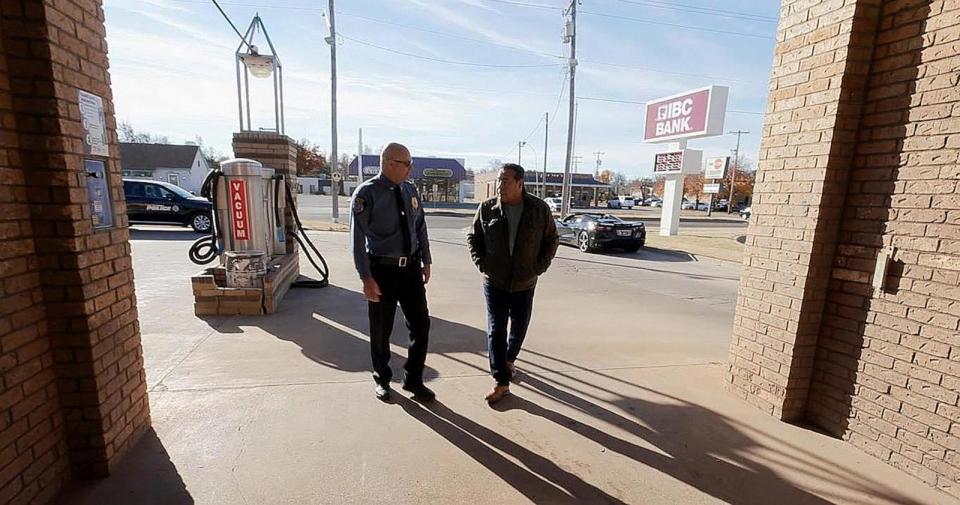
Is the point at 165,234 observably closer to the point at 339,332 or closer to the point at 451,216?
the point at 339,332

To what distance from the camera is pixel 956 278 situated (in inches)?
82.9

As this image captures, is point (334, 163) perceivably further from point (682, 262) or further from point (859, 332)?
point (859, 332)

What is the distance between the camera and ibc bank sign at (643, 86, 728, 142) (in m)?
15.7

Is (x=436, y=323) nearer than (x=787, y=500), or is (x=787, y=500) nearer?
(x=787, y=500)

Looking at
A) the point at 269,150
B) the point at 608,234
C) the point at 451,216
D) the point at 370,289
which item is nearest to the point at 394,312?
the point at 370,289

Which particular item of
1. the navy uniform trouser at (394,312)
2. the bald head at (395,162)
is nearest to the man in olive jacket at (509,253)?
the navy uniform trouser at (394,312)

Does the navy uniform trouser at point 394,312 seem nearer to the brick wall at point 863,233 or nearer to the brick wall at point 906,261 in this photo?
the brick wall at point 863,233

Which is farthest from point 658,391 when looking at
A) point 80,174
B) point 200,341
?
point 200,341

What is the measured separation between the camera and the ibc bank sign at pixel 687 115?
51.5ft

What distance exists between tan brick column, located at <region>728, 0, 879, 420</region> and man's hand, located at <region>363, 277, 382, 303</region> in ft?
8.83

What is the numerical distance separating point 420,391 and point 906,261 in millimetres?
3060

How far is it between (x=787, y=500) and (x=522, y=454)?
138 centimetres

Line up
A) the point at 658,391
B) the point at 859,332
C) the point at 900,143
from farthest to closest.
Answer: the point at 658,391 < the point at 859,332 < the point at 900,143

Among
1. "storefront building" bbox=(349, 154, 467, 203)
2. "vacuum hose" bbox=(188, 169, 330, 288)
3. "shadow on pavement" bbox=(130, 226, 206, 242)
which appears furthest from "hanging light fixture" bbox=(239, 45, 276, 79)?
"storefront building" bbox=(349, 154, 467, 203)
